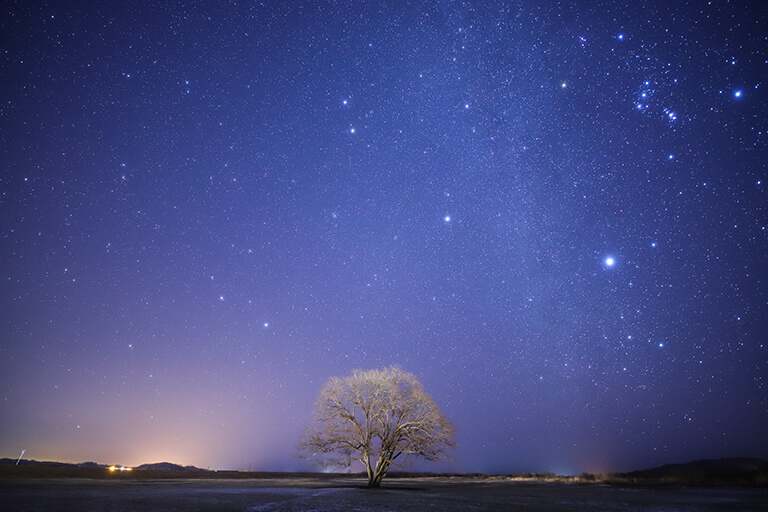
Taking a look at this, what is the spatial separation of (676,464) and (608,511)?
5000 inches

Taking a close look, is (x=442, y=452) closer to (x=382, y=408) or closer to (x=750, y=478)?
(x=382, y=408)

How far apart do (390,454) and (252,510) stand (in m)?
16.5

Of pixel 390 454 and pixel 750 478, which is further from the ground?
pixel 390 454

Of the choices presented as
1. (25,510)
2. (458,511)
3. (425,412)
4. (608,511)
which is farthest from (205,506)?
(425,412)

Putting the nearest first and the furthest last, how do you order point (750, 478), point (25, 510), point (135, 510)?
point (25, 510)
point (135, 510)
point (750, 478)

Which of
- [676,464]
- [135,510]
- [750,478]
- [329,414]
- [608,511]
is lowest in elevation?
[676,464]

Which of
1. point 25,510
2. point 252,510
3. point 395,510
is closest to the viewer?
point 25,510

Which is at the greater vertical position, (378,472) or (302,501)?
(302,501)

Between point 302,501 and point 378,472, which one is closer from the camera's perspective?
point 302,501

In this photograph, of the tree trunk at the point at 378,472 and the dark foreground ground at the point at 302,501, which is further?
the tree trunk at the point at 378,472

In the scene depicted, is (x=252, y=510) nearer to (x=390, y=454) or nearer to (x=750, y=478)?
(x=390, y=454)

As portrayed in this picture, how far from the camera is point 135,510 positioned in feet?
30.5

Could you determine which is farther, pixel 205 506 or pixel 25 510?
pixel 205 506

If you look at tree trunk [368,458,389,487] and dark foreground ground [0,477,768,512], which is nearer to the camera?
dark foreground ground [0,477,768,512]
